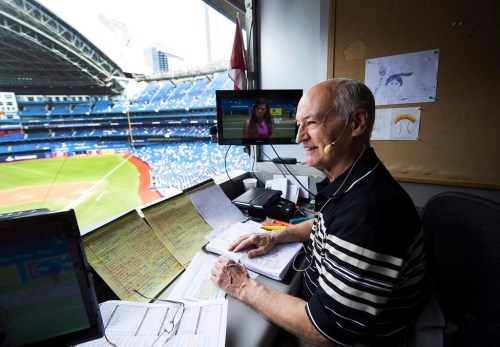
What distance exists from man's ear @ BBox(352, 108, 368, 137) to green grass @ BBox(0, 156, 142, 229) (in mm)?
904

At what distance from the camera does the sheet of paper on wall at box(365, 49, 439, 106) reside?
148cm

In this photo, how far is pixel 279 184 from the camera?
5.49 ft

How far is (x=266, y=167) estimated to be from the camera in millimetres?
1917

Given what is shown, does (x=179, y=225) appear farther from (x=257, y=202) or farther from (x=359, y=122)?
(x=359, y=122)

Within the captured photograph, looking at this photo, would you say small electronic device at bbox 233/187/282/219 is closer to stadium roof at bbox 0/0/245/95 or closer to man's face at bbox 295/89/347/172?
man's face at bbox 295/89/347/172

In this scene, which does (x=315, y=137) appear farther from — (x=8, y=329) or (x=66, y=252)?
(x=8, y=329)

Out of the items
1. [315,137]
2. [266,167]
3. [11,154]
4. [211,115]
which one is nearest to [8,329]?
[11,154]

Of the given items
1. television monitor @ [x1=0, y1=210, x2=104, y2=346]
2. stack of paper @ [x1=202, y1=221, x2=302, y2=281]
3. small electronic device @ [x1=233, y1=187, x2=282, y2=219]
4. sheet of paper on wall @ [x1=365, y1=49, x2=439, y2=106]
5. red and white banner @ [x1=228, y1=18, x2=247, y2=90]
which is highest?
red and white banner @ [x1=228, y1=18, x2=247, y2=90]

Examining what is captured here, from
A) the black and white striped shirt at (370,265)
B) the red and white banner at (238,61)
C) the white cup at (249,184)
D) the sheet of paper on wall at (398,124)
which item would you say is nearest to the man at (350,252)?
the black and white striped shirt at (370,265)

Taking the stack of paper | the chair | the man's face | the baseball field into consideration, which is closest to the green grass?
the baseball field

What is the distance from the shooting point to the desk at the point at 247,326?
0.63 m

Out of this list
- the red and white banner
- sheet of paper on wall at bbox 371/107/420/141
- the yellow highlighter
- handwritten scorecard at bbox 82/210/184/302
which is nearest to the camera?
handwritten scorecard at bbox 82/210/184/302

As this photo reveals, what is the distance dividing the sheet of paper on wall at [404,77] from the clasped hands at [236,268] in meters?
1.27

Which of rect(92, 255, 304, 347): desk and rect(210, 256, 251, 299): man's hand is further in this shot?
rect(210, 256, 251, 299): man's hand
